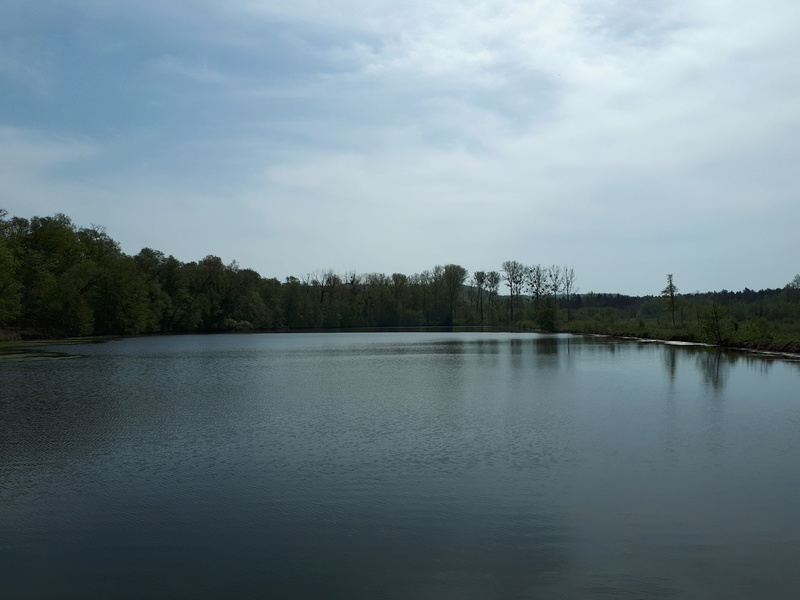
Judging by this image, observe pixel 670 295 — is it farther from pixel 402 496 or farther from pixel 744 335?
pixel 402 496

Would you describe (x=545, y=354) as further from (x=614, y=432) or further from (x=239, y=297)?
(x=239, y=297)

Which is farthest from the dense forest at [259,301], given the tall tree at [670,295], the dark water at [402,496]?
the dark water at [402,496]

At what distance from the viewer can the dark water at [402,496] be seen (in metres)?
5.78

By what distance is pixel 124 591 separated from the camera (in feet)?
18.1

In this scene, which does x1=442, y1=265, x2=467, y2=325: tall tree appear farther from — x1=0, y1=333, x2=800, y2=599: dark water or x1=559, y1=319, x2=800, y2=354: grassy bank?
x1=0, y1=333, x2=800, y2=599: dark water

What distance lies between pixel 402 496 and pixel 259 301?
8172cm

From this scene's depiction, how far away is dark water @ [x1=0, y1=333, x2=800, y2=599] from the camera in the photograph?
5.78 m

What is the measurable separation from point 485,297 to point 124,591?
372 feet

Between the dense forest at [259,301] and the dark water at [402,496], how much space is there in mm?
27453

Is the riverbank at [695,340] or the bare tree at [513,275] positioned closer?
the riverbank at [695,340]

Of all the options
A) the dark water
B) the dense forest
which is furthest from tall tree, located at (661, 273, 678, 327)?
the dark water

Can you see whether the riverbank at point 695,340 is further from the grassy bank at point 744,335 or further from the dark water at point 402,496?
the dark water at point 402,496

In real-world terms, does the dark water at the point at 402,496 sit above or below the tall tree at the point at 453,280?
below

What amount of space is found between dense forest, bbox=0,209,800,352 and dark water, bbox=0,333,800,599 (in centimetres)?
2745
